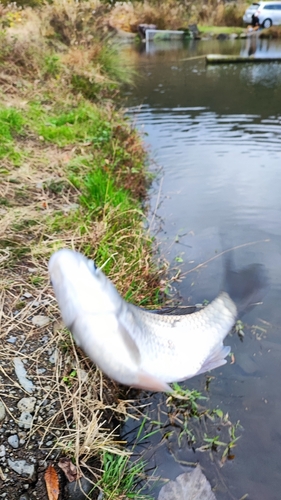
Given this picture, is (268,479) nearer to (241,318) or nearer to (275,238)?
(241,318)

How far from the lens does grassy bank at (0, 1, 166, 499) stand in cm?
230

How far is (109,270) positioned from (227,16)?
31.3 meters

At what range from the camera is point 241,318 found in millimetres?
3730

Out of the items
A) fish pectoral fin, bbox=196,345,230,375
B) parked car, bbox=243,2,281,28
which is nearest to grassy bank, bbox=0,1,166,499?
fish pectoral fin, bbox=196,345,230,375

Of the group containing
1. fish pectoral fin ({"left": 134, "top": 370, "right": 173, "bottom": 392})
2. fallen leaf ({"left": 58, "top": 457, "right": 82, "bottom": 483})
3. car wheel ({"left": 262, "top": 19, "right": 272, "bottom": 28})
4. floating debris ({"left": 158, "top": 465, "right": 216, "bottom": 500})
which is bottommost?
floating debris ({"left": 158, "top": 465, "right": 216, "bottom": 500})

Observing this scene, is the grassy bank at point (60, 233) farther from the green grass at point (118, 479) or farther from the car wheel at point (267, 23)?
the car wheel at point (267, 23)

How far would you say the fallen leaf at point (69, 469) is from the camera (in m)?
2.16

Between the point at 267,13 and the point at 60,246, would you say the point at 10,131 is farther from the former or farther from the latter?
the point at 267,13

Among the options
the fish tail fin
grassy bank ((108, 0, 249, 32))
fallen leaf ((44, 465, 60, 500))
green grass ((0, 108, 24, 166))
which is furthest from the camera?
grassy bank ((108, 0, 249, 32))

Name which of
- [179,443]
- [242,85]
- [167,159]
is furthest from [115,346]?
[242,85]

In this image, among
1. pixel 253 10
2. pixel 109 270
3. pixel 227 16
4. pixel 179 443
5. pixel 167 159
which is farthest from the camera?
pixel 227 16

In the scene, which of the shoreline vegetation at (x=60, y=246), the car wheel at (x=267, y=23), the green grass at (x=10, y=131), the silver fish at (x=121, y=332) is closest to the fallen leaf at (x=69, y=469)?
the shoreline vegetation at (x=60, y=246)

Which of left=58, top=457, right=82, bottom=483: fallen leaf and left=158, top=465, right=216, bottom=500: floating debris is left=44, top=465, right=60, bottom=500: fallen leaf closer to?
left=58, top=457, right=82, bottom=483: fallen leaf

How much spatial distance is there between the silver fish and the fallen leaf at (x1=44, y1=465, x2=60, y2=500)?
32.3 inches
